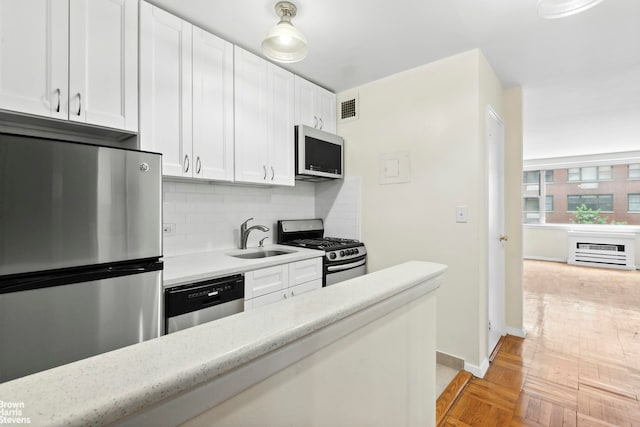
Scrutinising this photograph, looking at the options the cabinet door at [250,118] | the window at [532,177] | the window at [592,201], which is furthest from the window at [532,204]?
the cabinet door at [250,118]

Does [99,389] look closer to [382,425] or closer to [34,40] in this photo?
[382,425]

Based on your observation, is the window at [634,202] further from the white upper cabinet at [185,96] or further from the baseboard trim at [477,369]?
the white upper cabinet at [185,96]

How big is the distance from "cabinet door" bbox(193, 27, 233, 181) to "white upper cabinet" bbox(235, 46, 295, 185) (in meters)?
0.07

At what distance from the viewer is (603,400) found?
1920 mm

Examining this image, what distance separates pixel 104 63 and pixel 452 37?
221 cm

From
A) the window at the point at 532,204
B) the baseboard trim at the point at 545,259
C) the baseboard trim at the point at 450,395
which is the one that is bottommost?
the baseboard trim at the point at 450,395

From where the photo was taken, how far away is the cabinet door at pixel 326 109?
9.59 ft

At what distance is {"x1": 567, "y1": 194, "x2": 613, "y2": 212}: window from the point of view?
6859 millimetres

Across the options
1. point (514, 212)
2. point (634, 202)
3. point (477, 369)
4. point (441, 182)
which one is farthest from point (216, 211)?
point (634, 202)

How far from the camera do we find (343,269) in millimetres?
2631

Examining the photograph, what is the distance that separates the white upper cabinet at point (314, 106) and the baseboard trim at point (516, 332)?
2664mm

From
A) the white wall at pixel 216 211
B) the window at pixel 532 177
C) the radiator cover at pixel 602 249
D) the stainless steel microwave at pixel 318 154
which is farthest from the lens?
the window at pixel 532 177

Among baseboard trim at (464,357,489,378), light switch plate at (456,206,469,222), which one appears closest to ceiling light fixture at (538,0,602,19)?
light switch plate at (456,206,469,222)

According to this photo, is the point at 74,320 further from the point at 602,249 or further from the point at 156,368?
the point at 602,249
